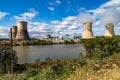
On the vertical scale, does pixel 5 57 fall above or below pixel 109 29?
below

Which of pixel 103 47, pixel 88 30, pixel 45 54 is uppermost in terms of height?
pixel 88 30

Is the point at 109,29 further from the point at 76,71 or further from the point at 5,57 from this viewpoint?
the point at 76,71

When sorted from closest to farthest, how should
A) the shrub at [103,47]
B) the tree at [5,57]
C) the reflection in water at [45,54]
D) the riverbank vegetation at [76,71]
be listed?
the riverbank vegetation at [76,71] → the tree at [5,57] → the shrub at [103,47] → the reflection in water at [45,54]

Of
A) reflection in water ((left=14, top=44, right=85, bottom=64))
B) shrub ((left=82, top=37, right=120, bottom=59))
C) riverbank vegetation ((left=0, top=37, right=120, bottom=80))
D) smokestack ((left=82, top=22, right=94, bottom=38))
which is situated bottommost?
Answer: reflection in water ((left=14, top=44, right=85, bottom=64))

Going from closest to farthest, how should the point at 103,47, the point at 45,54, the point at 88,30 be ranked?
the point at 103,47 < the point at 45,54 < the point at 88,30

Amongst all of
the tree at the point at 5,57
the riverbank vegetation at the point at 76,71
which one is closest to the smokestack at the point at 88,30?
the riverbank vegetation at the point at 76,71

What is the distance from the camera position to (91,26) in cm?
5741

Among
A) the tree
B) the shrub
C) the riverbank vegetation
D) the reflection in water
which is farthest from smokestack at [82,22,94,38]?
the tree

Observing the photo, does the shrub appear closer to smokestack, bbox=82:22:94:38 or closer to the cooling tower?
smokestack, bbox=82:22:94:38

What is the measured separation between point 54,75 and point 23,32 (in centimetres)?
5664

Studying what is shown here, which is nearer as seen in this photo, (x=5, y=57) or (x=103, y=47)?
(x=5, y=57)

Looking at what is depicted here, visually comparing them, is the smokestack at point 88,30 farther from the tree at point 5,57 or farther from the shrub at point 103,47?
the tree at point 5,57

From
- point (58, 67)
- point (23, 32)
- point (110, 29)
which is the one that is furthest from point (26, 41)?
Answer: point (58, 67)

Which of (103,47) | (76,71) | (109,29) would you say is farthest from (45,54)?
(109,29)
